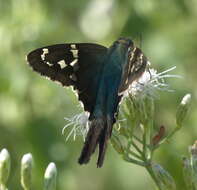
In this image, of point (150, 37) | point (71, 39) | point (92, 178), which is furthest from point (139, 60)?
point (92, 178)

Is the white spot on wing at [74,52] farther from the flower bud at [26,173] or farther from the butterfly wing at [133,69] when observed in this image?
the flower bud at [26,173]

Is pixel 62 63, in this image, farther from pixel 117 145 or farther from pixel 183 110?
pixel 183 110

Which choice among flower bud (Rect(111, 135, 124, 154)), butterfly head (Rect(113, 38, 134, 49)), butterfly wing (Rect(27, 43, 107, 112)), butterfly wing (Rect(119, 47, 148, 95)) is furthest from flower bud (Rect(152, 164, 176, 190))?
butterfly head (Rect(113, 38, 134, 49))

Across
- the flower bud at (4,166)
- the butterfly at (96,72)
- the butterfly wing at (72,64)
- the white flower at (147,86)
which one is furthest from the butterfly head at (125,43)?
the flower bud at (4,166)

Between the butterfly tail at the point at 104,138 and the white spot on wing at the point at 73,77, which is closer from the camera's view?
the butterfly tail at the point at 104,138

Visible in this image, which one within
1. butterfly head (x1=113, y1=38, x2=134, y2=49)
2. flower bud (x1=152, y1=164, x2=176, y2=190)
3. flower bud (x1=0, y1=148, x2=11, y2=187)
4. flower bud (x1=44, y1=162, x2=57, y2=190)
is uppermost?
butterfly head (x1=113, y1=38, x2=134, y2=49)

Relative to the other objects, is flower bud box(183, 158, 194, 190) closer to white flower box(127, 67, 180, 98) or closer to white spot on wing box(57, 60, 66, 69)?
white flower box(127, 67, 180, 98)

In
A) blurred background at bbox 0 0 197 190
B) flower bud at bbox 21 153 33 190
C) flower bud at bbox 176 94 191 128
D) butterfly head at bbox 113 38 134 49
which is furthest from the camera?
blurred background at bbox 0 0 197 190
